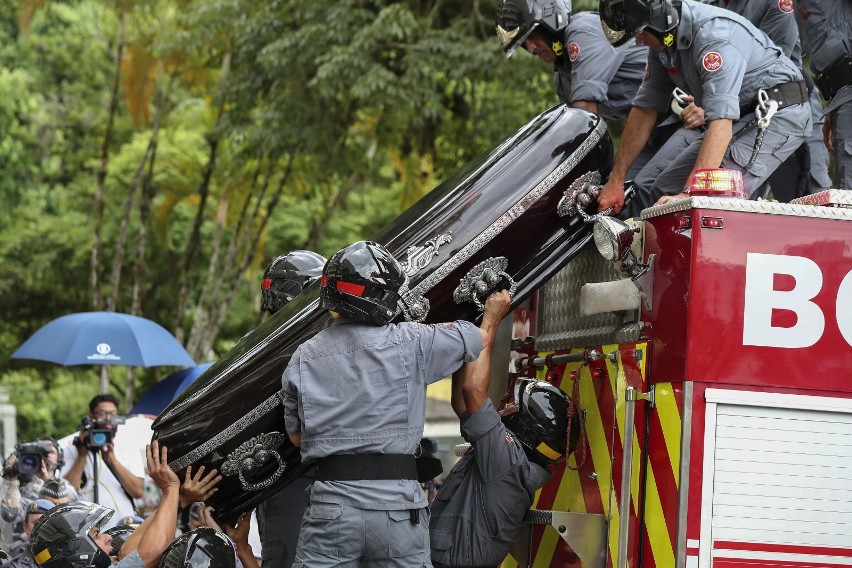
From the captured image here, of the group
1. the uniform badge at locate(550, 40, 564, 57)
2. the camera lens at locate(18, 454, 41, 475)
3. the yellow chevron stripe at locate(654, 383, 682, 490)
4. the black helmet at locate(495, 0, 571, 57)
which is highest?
the black helmet at locate(495, 0, 571, 57)

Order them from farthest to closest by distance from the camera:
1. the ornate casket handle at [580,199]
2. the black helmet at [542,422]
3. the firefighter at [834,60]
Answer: the firefighter at [834,60]
the ornate casket handle at [580,199]
the black helmet at [542,422]

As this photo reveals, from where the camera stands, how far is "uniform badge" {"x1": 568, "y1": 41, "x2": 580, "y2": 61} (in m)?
5.82

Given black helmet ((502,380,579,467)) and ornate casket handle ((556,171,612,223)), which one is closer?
black helmet ((502,380,579,467))

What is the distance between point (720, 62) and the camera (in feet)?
16.7

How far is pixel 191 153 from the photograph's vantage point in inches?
766

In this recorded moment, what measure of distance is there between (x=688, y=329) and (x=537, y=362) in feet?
4.97

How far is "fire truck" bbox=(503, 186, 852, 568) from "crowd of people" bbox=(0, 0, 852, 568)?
1.30 feet

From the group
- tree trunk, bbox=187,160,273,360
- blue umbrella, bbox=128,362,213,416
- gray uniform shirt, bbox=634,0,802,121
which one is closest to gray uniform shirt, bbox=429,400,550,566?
gray uniform shirt, bbox=634,0,802,121

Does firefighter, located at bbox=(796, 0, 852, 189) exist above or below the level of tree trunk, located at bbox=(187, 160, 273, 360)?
below

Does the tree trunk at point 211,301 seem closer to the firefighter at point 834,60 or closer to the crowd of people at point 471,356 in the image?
the crowd of people at point 471,356

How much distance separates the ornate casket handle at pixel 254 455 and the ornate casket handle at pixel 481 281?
2.99ft

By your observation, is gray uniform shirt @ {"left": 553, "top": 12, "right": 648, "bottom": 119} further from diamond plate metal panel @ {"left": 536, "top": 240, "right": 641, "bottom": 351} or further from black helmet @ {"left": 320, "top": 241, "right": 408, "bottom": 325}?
black helmet @ {"left": 320, "top": 241, "right": 408, "bottom": 325}

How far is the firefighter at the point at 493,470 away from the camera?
15.9 ft

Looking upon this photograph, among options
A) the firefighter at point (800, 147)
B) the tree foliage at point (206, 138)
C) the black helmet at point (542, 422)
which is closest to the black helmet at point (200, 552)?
the black helmet at point (542, 422)
